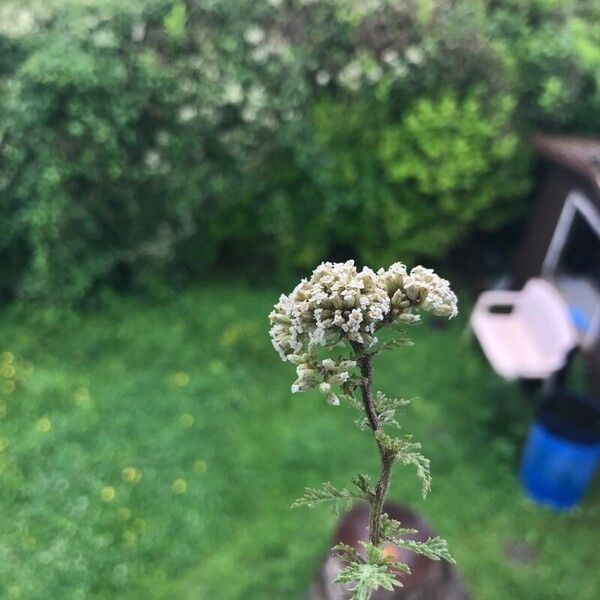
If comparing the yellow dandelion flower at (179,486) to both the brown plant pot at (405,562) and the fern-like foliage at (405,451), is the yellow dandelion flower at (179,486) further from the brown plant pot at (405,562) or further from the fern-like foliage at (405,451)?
the fern-like foliage at (405,451)

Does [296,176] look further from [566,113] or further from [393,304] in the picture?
[393,304]

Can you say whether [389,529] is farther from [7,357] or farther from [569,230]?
[569,230]

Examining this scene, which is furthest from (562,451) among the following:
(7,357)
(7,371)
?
(7,357)

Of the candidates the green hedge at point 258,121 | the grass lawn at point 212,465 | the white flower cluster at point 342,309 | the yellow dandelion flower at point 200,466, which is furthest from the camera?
the green hedge at point 258,121

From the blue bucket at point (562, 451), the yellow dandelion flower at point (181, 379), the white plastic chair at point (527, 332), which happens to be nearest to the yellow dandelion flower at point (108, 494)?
the yellow dandelion flower at point (181, 379)

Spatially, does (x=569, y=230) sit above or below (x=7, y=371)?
above

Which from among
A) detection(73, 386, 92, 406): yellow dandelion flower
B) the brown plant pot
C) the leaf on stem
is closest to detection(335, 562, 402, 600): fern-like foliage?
the leaf on stem

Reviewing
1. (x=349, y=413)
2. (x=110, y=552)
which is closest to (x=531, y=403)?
(x=349, y=413)
